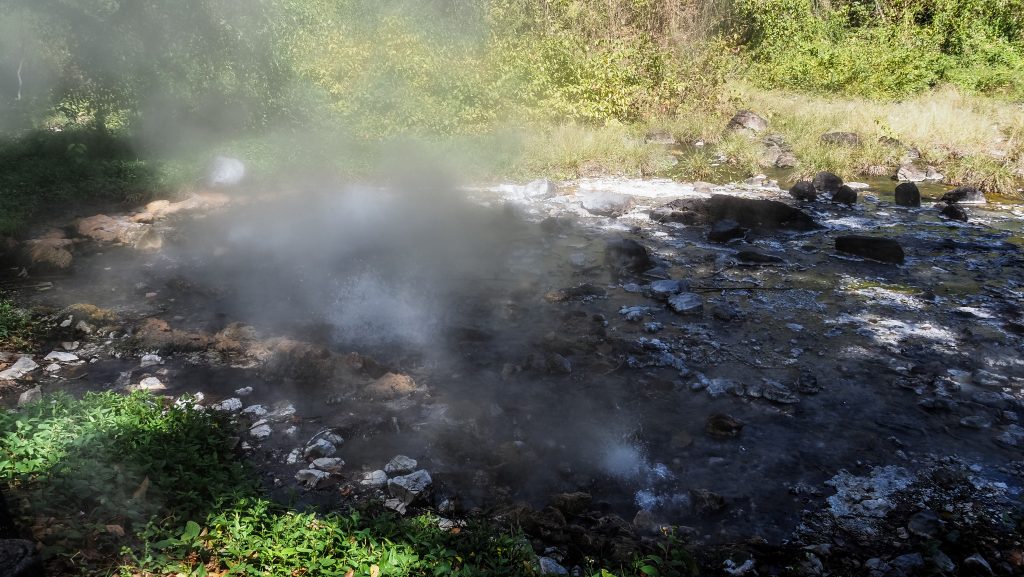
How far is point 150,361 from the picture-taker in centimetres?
455

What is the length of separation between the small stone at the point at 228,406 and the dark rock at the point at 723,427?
122 inches

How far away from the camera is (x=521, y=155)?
1056cm

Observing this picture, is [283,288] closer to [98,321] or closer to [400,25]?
[98,321]

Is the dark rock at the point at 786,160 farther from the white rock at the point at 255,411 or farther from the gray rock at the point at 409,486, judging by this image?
the white rock at the point at 255,411

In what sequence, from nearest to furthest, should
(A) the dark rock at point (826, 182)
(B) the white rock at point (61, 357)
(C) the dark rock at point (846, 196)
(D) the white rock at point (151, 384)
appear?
(D) the white rock at point (151, 384) → (B) the white rock at point (61, 357) → (C) the dark rock at point (846, 196) → (A) the dark rock at point (826, 182)

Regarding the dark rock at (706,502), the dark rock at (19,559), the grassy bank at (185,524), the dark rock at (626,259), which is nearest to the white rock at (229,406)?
the grassy bank at (185,524)

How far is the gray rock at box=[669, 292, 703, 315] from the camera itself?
548 centimetres

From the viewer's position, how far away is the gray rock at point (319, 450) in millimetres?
3538

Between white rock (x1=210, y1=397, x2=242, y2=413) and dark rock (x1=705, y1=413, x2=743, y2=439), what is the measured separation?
3.10 metres

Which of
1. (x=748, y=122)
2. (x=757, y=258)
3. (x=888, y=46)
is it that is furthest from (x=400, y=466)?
(x=888, y=46)

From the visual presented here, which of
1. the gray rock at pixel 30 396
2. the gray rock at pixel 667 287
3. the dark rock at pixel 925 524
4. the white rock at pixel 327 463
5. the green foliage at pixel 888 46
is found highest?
the green foliage at pixel 888 46

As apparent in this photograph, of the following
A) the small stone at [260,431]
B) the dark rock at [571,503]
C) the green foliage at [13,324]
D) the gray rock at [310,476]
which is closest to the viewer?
the dark rock at [571,503]

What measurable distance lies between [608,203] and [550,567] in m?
6.57

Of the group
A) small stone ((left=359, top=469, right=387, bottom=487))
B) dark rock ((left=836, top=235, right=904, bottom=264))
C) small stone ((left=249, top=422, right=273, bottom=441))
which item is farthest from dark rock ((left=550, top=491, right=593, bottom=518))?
dark rock ((left=836, top=235, right=904, bottom=264))
